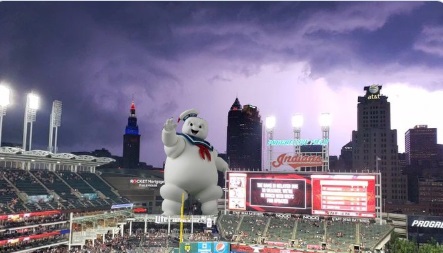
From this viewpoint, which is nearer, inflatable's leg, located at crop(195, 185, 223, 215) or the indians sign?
the indians sign

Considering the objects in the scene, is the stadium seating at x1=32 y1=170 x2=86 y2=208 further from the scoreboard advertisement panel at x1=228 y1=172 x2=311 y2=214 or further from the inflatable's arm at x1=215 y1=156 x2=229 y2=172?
the scoreboard advertisement panel at x1=228 y1=172 x2=311 y2=214

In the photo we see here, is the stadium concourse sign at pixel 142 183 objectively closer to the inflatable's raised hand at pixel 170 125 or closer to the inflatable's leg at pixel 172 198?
the inflatable's leg at pixel 172 198

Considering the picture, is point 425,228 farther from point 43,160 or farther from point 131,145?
point 131,145

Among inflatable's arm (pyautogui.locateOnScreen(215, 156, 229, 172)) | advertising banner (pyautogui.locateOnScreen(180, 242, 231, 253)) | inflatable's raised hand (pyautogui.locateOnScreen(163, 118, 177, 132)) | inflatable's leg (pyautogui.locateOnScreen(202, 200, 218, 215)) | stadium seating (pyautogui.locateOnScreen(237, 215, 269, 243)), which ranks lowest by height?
advertising banner (pyautogui.locateOnScreen(180, 242, 231, 253))

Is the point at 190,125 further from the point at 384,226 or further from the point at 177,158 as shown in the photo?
the point at 384,226

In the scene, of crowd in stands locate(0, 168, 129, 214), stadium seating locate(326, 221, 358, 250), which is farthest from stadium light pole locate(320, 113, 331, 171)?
crowd in stands locate(0, 168, 129, 214)

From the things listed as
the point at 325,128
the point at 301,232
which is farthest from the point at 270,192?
the point at 325,128
